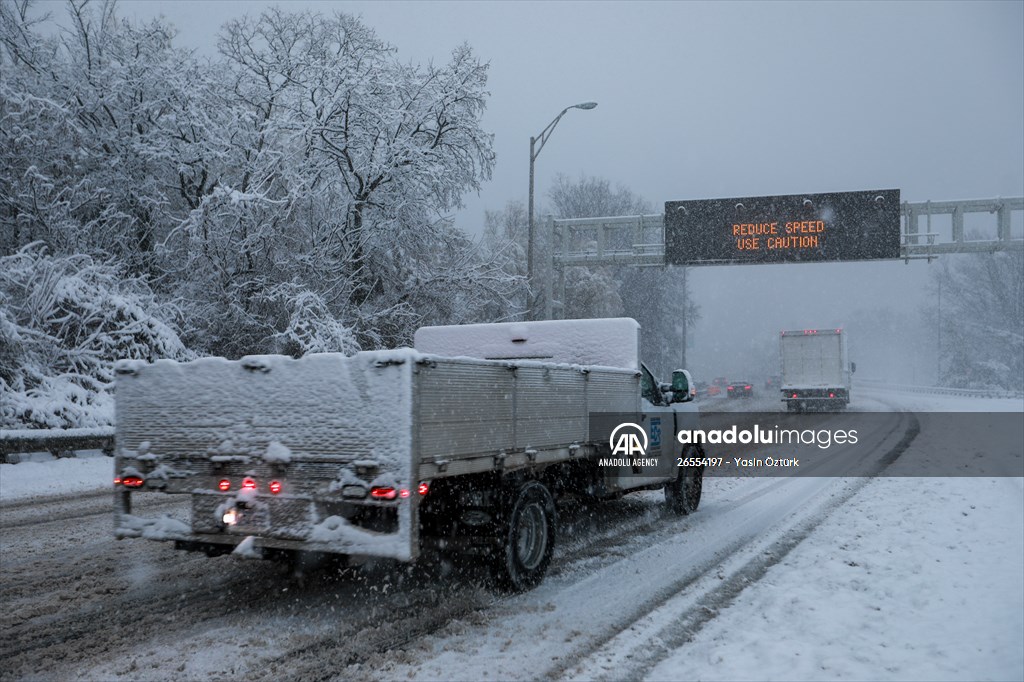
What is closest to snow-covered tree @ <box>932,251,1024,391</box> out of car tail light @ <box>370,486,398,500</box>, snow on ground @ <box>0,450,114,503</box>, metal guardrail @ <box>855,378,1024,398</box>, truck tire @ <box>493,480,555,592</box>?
metal guardrail @ <box>855,378,1024,398</box>

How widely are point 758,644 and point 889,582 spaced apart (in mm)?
2223

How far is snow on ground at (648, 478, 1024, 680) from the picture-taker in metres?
5.07

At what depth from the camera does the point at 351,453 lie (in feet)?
17.4

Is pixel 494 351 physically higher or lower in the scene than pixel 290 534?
higher

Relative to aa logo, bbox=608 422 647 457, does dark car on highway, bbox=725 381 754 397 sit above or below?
below

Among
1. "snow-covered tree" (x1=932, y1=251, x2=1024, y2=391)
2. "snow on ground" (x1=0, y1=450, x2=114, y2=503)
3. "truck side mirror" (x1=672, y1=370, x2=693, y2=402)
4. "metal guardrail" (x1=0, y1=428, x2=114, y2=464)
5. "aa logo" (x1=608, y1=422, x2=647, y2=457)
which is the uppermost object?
"snow-covered tree" (x1=932, y1=251, x2=1024, y2=391)

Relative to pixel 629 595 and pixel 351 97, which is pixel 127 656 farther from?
pixel 351 97

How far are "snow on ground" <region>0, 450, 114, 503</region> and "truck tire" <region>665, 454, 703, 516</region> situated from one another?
825cm

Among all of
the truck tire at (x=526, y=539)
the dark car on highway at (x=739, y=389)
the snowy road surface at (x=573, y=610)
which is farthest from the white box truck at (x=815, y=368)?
the truck tire at (x=526, y=539)

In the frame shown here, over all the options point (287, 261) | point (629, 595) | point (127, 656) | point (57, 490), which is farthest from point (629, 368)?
point (287, 261)

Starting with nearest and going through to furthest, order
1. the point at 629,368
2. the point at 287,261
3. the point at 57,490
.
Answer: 1. the point at 629,368
2. the point at 57,490
3. the point at 287,261

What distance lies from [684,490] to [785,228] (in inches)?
696

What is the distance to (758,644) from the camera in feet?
17.8

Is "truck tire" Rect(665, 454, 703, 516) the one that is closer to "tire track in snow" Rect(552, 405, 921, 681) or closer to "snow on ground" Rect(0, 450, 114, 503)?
"tire track in snow" Rect(552, 405, 921, 681)
